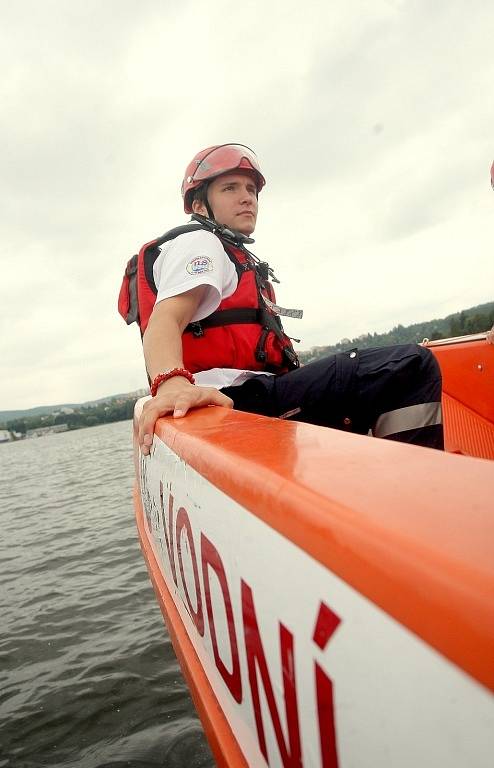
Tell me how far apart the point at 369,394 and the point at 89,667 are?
2.83 m

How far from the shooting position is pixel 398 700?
0.41 metres

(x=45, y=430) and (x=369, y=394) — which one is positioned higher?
(x=369, y=394)

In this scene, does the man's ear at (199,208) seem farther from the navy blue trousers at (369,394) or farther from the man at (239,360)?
the navy blue trousers at (369,394)

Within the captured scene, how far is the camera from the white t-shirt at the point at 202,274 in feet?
6.77

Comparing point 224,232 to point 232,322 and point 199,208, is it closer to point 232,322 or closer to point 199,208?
point 199,208

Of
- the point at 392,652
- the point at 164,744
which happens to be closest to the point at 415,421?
the point at 392,652

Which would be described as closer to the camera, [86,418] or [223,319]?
[223,319]

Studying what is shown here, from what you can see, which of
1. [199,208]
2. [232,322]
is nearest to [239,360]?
[232,322]

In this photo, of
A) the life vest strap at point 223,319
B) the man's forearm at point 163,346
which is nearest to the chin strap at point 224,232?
the life vest strap at point 223,319

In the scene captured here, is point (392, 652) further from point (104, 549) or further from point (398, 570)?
point (104, 549)

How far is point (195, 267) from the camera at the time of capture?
2.08m

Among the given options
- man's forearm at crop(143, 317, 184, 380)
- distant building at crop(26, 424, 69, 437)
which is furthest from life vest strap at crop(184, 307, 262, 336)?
distant building at crop(26, 424, 69, 437)

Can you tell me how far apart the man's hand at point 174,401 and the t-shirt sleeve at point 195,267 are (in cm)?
53

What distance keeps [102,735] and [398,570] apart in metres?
2.89
